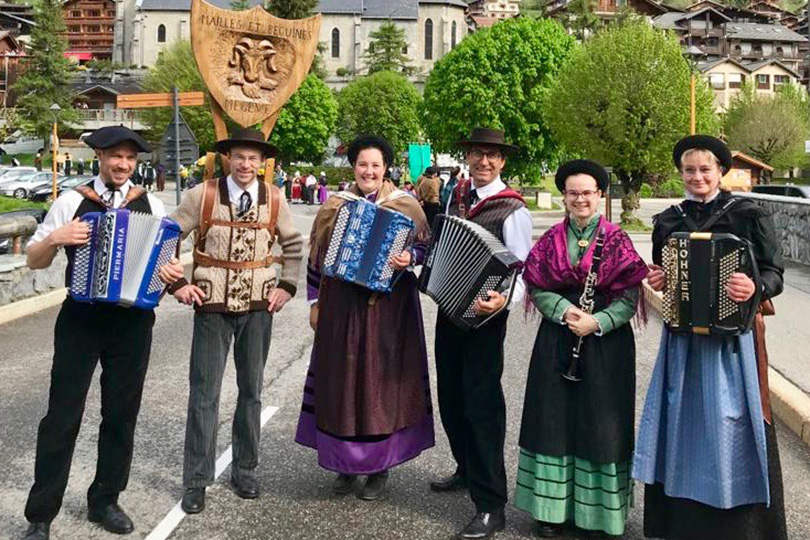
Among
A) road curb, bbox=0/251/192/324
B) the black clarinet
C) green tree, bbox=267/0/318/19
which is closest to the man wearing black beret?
the black clarinet

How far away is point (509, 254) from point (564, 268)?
0.30m

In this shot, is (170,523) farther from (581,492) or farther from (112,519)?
(581,492)

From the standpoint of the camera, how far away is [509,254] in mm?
4285

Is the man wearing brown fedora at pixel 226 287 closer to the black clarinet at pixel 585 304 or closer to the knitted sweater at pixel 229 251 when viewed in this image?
the knitted sweater at pixel 229 251

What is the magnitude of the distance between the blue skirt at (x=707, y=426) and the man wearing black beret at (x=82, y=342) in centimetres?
272

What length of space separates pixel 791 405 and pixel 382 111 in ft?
211

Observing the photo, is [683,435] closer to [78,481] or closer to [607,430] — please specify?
[607,430]


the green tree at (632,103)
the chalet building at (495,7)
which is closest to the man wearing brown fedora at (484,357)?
the green tree at (632,103)

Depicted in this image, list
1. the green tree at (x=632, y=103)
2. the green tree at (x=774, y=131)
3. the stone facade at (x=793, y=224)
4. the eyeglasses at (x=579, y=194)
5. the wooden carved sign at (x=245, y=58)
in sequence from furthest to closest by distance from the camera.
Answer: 1. the green tree at (x=774, y=131)
2. the green tree at (x=632, y=103)
3. the stone facade at (x=793, y=224)
4. the wooden carved sign at (x=245, y=58)
5. the eyeglasses at (x=579, y=194)

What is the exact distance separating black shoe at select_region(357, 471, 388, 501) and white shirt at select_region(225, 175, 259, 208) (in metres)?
1.80

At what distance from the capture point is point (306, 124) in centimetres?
6162

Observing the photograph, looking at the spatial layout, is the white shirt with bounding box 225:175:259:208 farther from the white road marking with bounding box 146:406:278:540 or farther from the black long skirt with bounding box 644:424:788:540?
the black long skirt with bounding box 644:424:788:540

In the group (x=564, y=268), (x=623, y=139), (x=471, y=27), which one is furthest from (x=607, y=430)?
(x=471, y=27)

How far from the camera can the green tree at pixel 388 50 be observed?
306 feet
